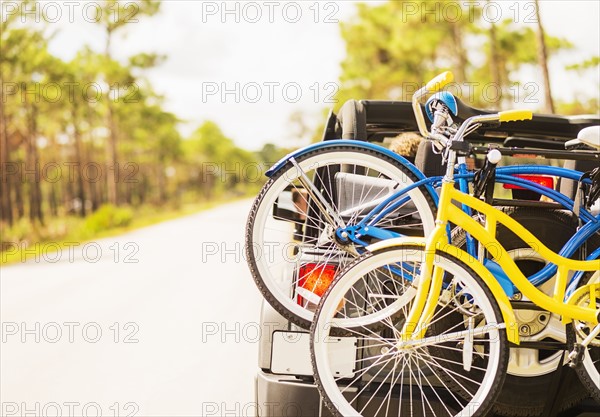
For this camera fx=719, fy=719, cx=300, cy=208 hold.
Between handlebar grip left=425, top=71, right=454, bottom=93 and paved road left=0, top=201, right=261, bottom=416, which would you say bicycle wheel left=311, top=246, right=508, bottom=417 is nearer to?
handlebar grip left=425, top=71, right=454, bottom=93

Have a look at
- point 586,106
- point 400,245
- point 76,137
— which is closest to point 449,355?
point 400,245

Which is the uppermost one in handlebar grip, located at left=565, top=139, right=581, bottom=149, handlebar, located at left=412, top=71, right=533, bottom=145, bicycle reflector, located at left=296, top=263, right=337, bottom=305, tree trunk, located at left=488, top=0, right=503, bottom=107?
tree trunk, located at left=488, top=0, right=503, bottom=107

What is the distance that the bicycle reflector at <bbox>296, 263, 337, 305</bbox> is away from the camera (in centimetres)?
298

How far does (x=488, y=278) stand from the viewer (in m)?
2.61

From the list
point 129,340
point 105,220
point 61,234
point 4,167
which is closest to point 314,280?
point 129,340

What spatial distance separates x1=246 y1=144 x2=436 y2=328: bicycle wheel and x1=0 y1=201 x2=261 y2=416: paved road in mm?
1825

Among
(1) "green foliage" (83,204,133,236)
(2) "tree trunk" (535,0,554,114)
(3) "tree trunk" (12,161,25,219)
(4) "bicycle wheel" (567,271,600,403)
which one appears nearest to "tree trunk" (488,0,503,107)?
(2) "tree trunk" (535,0,554,114)

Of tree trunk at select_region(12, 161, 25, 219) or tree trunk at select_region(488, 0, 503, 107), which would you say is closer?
tree trunk at select_region(488, 0, 503, 107)

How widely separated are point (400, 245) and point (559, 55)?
74.7ft

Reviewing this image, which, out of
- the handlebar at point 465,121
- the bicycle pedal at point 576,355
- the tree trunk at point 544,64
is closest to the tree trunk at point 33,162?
the tree trunk at point 544,64

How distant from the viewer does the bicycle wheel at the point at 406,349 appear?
2.61 meters

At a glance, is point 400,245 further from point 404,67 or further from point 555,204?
point 404,67

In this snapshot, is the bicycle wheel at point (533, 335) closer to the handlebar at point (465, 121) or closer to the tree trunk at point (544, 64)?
the handlebar at point (465, 121)

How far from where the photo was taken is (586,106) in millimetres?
24422
